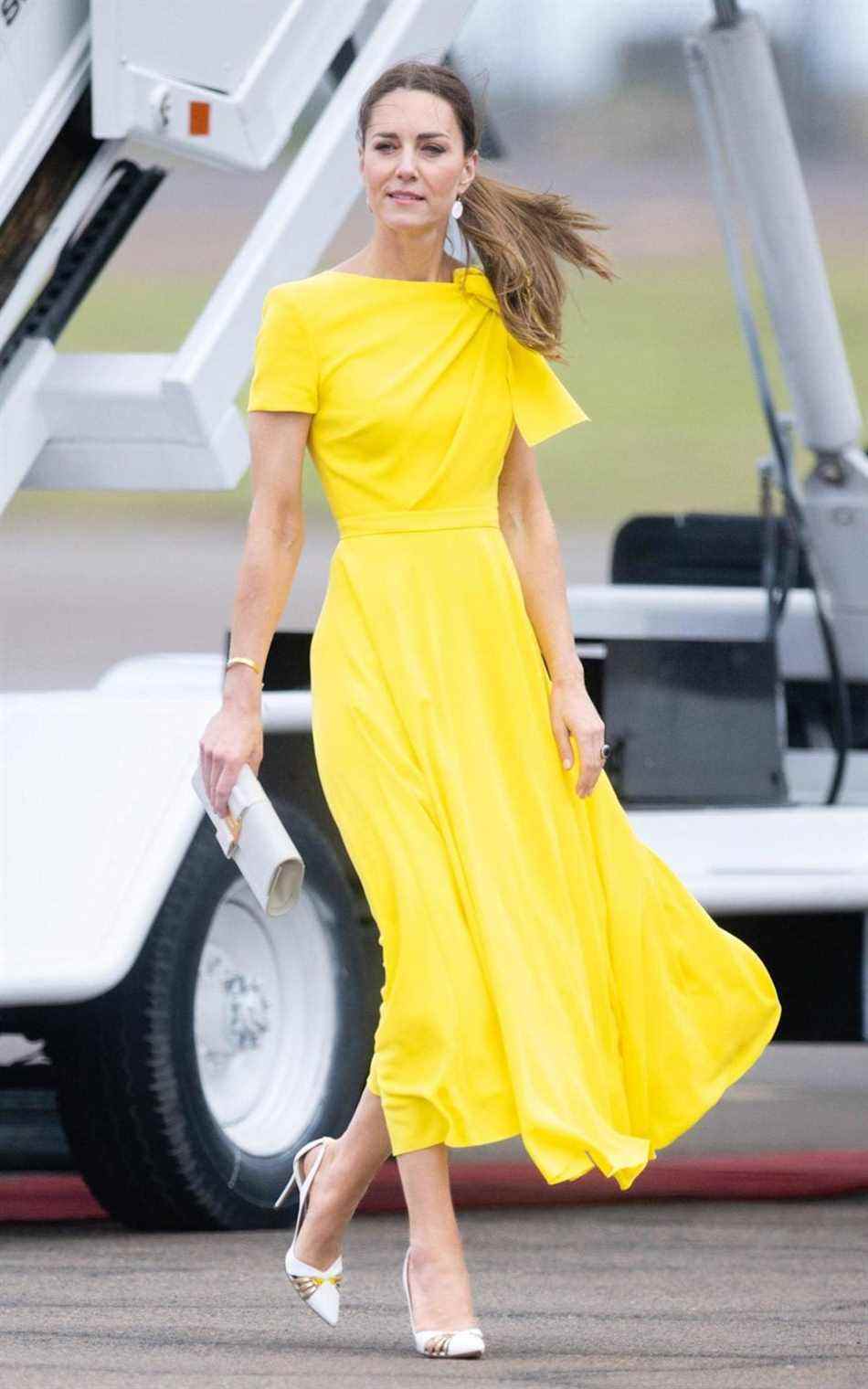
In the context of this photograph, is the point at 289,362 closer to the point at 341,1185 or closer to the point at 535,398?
the point at 535,398

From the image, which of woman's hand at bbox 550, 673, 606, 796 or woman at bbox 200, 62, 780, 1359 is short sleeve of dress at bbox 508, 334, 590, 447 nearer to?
woman at bbox 200, 62, 780, 1359

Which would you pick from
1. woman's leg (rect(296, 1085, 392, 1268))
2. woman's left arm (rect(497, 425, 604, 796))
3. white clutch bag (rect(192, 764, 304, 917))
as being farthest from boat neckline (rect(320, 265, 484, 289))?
woman's leg (rect(296, 1085, 392, 1268))

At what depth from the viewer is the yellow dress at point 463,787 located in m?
4.33

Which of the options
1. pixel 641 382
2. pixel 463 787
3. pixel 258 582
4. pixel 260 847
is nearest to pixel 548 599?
pixel 463 787

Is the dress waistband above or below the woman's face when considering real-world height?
below

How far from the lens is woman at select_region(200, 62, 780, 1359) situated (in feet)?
14.2

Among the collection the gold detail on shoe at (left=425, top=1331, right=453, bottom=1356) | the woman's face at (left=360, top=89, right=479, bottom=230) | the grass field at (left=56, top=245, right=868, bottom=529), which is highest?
the woman's face at (left=360, top=89, right=479, bottom=230)

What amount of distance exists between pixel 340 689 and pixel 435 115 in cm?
79

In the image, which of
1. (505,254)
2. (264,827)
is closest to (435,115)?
(505,254)

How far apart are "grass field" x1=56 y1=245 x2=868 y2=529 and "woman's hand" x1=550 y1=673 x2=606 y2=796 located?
146cm

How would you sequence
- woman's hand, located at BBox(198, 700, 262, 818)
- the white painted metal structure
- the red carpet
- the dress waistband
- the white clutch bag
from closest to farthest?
the white clutch bag → woman's hand, located at BBox(198, 700, 262, 818) → the dress waistband → the white painted metal structure → the red carpet

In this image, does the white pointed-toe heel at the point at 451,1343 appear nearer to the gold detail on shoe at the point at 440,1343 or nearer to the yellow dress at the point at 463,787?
the gold detail on shoe at the point at 440,1343

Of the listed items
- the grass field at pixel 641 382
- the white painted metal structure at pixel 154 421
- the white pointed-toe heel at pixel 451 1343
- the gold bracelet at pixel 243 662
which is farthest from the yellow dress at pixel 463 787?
the grass field at pixel 641 382

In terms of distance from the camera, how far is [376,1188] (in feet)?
20.3
